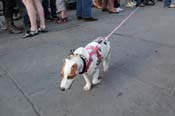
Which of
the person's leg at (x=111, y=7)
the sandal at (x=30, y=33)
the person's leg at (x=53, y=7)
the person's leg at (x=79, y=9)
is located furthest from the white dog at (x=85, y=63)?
the person's leg at (x=111, y=7)

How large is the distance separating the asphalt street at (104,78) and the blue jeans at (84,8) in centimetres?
67

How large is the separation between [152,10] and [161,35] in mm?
2469

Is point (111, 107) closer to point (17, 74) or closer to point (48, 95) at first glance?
point (48, 95)

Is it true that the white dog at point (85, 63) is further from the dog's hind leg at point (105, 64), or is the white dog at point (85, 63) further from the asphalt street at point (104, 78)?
the asphalt street at point (104, 78)

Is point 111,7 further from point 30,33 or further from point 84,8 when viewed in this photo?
point 30,33

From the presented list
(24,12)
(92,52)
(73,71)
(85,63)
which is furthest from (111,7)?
(73,71)

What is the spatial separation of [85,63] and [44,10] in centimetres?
409

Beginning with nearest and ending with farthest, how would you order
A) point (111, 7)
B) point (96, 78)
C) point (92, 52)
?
point (92, 52) → point (96, 78) → point (111, 7)

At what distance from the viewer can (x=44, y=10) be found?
6488 millimetres

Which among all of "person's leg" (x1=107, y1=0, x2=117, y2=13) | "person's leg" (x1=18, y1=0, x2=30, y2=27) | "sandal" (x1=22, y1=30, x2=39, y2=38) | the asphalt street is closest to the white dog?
the asphalt street

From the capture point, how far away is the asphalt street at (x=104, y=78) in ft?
9.05

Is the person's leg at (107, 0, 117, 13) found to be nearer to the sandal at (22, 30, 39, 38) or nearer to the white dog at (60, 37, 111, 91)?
the sandal at (22, 30, 39, 38)

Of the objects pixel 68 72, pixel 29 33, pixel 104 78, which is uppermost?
pixel 68 72

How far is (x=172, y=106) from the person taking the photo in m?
2.68
